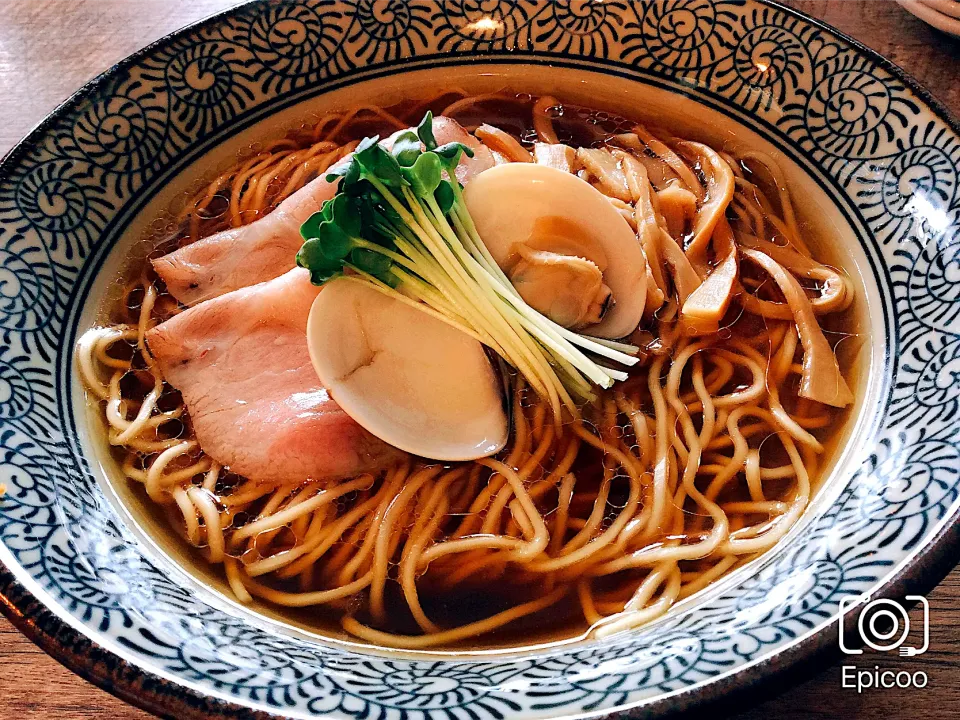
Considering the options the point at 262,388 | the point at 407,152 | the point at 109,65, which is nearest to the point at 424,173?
the point at 407,152

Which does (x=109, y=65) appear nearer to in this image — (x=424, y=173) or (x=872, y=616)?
(x=424, y=173)

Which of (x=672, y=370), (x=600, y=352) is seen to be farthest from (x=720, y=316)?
(x=600, y=352)

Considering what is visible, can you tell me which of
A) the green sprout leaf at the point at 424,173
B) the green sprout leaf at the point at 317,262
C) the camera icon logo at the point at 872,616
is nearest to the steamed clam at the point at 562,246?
the green sprout leaf at the point at 424,173

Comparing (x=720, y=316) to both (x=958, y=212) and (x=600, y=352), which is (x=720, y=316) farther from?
(x=958, y=212)

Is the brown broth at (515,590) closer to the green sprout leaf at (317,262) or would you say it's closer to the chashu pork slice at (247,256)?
the chashu pork slice at (247,256)

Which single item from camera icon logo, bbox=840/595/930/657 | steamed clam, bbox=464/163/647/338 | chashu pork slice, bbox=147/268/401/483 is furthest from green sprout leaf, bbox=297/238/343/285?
camera icon logo, bbox=840/595/930/657
